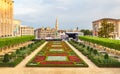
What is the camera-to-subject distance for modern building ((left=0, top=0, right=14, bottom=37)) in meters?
82.4

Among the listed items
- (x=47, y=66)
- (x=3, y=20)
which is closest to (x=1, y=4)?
(x=3, y=20)

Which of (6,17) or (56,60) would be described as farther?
(6,17)

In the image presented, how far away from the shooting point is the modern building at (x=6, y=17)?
270 feet

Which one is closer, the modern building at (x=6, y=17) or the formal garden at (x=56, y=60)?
the formal garden at (x=56, y=60)

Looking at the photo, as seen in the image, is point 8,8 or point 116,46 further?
point 8,8

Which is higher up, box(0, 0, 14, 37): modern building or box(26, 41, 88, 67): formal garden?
box(0, 0, 14, 37): modern building

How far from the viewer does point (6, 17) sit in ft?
292

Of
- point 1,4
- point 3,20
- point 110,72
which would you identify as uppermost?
point 1,4

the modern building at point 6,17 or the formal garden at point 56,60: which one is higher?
the modern building at point 6,17

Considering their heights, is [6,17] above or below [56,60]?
above

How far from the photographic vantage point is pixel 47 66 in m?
24.9

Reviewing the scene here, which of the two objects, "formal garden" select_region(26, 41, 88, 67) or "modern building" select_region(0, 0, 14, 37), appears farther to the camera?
"modern building" select_region(0, 0, 14, 37)

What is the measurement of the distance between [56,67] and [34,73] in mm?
4107

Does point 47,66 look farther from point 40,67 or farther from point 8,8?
point 8,8
